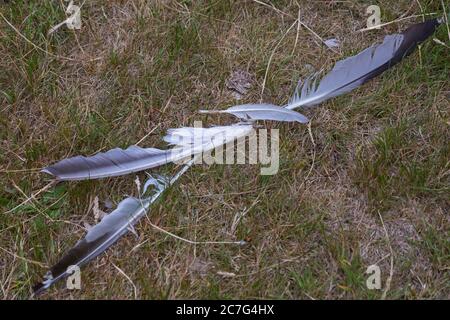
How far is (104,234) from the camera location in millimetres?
1587

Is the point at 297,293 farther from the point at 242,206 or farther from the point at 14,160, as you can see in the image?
the point at 14,160

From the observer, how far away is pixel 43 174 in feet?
5.57

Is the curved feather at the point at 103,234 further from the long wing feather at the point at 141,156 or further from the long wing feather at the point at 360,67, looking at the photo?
the long wing feather at the point at 360,67

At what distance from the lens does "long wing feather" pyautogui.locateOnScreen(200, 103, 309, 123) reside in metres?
1.75

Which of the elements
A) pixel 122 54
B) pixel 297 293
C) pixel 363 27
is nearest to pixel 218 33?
pixel 122 54

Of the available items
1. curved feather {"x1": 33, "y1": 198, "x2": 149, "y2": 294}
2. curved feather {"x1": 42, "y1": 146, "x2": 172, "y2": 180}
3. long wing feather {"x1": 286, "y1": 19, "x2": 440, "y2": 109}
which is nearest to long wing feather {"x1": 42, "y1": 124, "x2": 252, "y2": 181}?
curved feather {"x1": 42, "y1": 146, "x2": 172, "y2": 180}

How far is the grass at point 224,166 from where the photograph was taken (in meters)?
1.56

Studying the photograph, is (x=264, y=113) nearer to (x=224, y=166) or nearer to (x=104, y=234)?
(x=224, y=166)

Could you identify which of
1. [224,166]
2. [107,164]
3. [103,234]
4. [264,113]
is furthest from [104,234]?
[264,113]

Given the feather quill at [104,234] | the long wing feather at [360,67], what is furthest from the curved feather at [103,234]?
the long wing feather at [360,67]

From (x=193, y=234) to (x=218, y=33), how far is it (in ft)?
2.25

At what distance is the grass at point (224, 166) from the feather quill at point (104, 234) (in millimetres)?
27

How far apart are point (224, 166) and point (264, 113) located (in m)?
0.20

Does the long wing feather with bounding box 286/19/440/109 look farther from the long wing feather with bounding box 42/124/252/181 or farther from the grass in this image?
the long wing feather with bounding box 42/124/252/181
